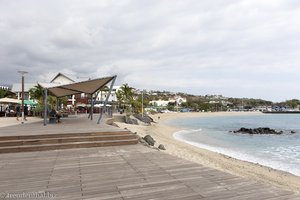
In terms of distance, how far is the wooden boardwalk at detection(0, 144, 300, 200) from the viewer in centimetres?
430

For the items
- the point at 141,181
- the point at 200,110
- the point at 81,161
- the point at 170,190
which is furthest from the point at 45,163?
the point at 200,110

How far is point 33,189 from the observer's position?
4629 mm

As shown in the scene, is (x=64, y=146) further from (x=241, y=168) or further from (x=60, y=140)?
(x=241, y=168)

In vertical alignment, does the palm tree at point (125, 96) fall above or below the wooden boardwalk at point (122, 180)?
above

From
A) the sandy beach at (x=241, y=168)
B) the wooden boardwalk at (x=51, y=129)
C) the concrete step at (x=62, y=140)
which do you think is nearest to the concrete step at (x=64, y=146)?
the concrete step at (x=62, y=140)

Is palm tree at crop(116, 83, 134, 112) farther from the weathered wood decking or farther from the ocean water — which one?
the weathered wood decking

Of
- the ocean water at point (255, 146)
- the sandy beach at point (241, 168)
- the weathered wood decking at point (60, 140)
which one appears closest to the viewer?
the weathered wood decking at point (60, 140)

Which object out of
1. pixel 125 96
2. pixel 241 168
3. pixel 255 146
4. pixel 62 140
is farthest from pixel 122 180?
pixel 125 96

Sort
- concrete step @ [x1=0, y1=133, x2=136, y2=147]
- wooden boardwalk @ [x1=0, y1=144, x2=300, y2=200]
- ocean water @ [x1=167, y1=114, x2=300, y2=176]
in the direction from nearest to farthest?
wooden boardwalk @ [x1=0, y1=144, x2=300, y2=200] < concrete step @ [x1=0, y1=133, x2=136, y2=147] < ocean water @ [x1=167, y1=114, x2=300, y2=176]

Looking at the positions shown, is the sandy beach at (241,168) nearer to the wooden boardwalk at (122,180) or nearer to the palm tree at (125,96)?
the wooden boardwalk at (122,180)

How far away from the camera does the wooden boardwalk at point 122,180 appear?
4300 mm

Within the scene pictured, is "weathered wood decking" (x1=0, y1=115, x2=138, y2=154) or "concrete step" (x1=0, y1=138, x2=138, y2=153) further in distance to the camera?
"weathered wood decking" (x1=0, y1=115, x2=138, y2=154)

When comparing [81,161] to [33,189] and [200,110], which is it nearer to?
[33,189]

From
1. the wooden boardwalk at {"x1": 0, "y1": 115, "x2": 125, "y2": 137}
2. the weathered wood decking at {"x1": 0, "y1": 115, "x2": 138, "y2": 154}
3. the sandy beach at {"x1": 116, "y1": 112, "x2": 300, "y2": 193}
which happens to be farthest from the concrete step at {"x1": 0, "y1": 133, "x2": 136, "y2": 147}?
the sandy beach at {"x1": 116, "y1": 112, "x2": 300, "y2": 193}
